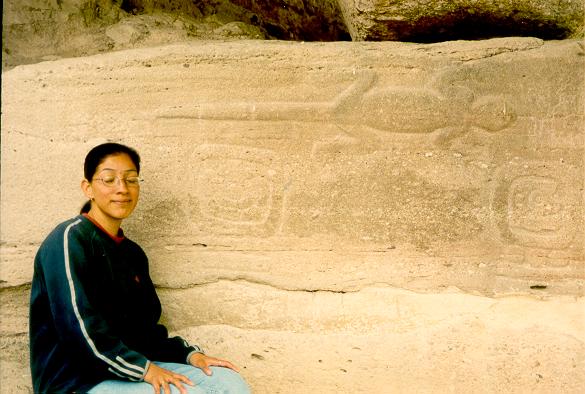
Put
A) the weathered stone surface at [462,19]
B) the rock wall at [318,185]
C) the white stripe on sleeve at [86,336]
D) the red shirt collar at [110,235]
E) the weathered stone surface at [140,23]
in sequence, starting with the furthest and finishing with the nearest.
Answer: the weathered stone surface at [140,23]
the weathered stone surface at [462,19]
the rock wall at [318,185]
the red shirt collar at [110,235]
the white stripe on sleeve at [86,336]

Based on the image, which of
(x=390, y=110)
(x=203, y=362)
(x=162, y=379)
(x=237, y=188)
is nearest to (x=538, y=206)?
(x=390, y=110)

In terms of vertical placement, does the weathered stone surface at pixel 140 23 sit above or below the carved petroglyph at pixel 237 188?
above

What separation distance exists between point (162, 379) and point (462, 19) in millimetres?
2021

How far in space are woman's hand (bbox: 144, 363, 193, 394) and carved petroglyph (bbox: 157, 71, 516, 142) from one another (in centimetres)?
115

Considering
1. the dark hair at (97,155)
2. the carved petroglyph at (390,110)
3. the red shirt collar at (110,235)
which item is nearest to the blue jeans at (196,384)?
the red shirt collar at (110,235)

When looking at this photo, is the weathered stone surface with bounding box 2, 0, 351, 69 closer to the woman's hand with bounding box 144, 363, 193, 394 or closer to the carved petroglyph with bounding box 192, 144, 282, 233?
the carved petroglyph with bounding box 192, 144, 282, 233

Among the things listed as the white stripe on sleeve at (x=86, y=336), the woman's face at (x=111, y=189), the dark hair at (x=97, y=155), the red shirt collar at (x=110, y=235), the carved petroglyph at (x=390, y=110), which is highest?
the carved petroglyph at (x=390, y=110)

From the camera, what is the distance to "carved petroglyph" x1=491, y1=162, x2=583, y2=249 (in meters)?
2.56

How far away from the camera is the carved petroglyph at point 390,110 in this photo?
2584 mm

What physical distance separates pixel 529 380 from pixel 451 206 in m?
0.76

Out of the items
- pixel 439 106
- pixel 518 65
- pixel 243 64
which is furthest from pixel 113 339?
pixel 518 65

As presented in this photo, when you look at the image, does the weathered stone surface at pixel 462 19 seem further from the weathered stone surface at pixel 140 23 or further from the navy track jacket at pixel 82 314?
the navy track jacket at pixel 82 314

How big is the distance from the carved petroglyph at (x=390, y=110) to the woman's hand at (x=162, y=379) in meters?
1.15

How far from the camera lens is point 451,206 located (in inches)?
102
